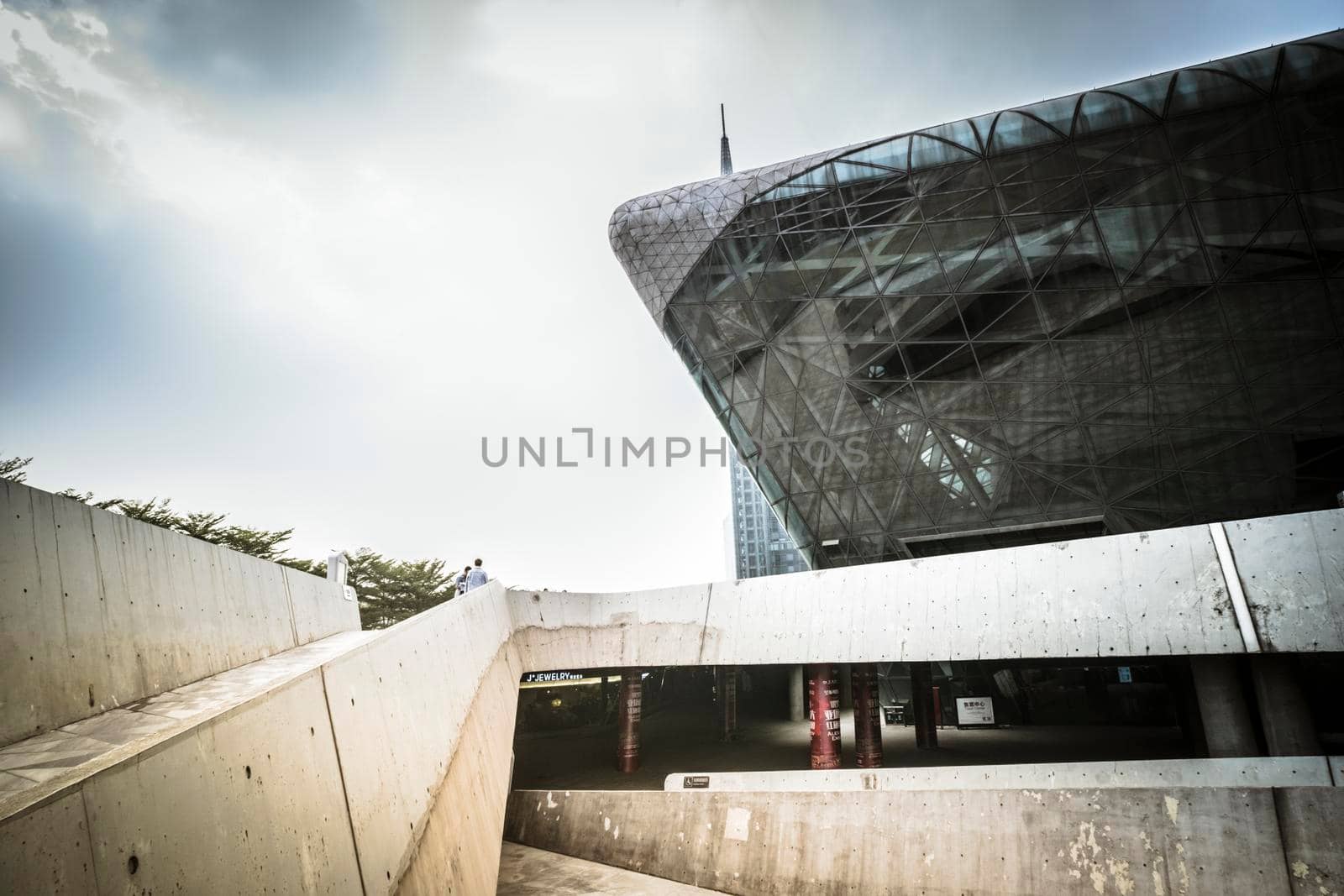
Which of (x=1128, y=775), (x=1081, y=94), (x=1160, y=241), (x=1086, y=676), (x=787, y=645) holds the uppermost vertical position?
(x=1081, y=94)

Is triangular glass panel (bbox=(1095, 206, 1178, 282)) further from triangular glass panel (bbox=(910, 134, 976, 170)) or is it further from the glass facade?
triangular glass panel (bbox=(910, 134, 976, 170))

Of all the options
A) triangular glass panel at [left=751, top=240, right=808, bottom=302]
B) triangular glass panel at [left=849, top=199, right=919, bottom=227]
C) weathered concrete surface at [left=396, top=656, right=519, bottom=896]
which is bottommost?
weathered concrete surface at [left=396, top=656, right=519, bottom=896]

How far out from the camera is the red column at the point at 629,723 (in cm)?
1991

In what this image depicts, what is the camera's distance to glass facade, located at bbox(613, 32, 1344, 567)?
690 inches

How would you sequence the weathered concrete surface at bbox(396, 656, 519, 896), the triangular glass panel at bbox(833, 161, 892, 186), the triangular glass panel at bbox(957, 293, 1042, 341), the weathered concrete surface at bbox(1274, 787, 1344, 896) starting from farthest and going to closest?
the triangular glass panel at bbox(957, 293, 1042, 341) < the triangular glass panel at bbox(833, 161, 892, 186) < the weathered concrete surface at bbox(1274, 787, 1344, 896) < the weathered concrete surface at bbox(396, 656, 519, 896)

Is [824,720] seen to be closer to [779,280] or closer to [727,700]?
[727,700]

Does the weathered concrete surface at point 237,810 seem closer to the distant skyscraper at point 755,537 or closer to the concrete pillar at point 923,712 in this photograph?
the concrete pillar at point 923,712

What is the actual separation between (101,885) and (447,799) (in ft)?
13.3

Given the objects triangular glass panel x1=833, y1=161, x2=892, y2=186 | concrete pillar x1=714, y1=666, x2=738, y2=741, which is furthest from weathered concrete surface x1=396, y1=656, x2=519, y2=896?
triangular glass panel x1=833, y1=161, x2=892, y2=186

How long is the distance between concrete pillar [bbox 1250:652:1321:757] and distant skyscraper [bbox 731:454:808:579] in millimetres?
86872

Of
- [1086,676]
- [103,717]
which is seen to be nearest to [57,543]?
[103,717]

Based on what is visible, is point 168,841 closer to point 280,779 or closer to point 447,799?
point 280,779

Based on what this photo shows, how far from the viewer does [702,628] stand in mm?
18359

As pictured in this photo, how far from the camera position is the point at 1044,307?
2059 cm
